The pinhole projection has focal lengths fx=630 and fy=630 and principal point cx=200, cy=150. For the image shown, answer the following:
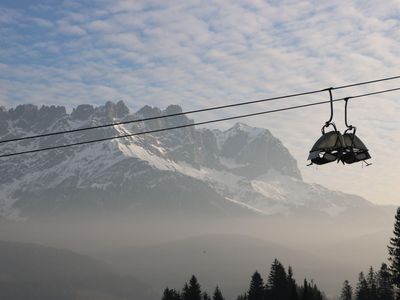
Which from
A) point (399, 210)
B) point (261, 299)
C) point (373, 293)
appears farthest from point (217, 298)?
point (399, 210)

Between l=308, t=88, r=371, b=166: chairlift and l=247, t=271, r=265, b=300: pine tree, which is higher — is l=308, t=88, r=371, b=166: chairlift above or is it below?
below

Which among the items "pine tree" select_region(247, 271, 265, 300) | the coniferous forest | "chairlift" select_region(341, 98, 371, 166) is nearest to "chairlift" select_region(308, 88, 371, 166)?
"chairlift" select_region(341, 98, 371, 166)

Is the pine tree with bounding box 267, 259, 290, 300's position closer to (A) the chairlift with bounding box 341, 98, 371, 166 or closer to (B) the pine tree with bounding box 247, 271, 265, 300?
(B) the pine tree with bounding box 247, 271, 265, 300

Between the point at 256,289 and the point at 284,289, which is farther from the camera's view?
the point at 256,289

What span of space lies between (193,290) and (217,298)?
28.8 ft

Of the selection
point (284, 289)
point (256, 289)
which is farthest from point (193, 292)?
point (256, 289)

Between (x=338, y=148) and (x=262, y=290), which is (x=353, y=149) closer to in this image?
(x=338, y=148)

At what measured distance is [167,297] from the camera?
115 metres

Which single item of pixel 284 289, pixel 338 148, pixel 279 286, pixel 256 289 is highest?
pixel 256 289

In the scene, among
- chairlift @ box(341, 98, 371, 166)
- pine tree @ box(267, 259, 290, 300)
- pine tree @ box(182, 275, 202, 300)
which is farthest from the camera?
pine tree @ box(267, 259, 290, 300)

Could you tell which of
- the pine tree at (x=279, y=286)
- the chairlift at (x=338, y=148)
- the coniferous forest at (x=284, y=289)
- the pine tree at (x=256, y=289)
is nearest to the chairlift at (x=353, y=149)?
the chairlift at (x=338, y=148)

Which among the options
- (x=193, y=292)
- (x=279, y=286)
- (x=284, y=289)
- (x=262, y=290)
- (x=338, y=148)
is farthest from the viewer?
(x=262, y=290)

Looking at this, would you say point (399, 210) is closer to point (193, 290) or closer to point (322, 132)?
point (193, 290)

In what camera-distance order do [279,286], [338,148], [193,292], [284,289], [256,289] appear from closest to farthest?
[338,148] → [193,292] → [284,289] → [279,286] → [256,289]
